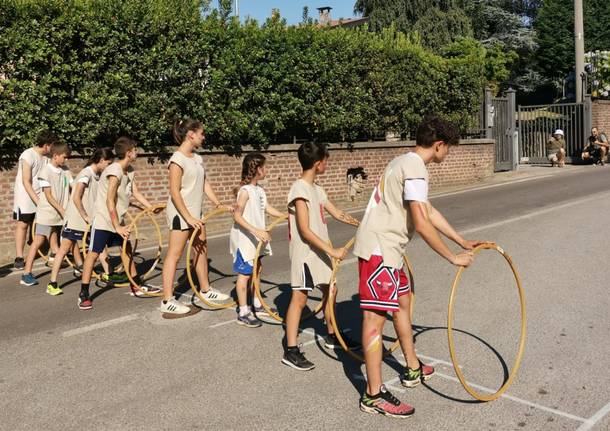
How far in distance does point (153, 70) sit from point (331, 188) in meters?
5.69

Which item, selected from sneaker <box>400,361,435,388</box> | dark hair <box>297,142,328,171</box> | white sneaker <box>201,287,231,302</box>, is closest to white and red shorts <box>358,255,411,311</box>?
sneaker <box>400,361,435,388</box>

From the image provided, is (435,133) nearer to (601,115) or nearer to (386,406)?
(386,406)

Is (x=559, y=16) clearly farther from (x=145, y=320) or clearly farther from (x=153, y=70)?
(x=145, y=320)

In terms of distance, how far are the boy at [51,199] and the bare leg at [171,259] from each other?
2815 mm

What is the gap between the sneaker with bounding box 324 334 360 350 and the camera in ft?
18.2

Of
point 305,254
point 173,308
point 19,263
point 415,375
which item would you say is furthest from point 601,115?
point 415,375

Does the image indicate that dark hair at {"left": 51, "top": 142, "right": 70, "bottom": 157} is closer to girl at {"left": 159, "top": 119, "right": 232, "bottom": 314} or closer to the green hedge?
the green hedge

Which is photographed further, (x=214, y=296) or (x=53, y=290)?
(x=53, y=290)

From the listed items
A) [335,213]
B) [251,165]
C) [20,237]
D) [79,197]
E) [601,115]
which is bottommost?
[20,237]

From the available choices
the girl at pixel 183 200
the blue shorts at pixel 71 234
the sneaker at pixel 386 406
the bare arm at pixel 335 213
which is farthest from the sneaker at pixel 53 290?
the sneaker at pixel 386 406

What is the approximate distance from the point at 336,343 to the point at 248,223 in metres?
1.46

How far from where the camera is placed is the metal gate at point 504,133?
2319 cm

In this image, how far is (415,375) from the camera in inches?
187

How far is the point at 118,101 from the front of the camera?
39.8 feet
